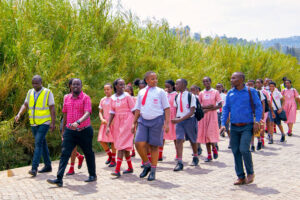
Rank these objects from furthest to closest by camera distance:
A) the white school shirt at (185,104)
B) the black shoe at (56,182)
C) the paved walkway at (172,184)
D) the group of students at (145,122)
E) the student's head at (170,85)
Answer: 1. the student's head at (170,85)
2. the white school shirt at (185,104)
3. the group of students at (145,122)
4. the black shoe at (56,182)
5. the paved walkway at (172,184)

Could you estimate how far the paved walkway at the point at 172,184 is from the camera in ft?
20.7

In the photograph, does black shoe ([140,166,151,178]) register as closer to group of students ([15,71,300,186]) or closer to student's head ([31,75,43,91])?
group of students ([15,71,300,186])

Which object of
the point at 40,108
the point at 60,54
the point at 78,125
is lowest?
the point at 78,125

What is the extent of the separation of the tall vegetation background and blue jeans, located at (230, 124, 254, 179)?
5455mm

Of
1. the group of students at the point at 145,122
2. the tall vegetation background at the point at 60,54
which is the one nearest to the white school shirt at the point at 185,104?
the group of students at the point at 145,122

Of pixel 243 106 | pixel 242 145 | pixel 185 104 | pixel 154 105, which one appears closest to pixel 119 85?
pixel 154 105

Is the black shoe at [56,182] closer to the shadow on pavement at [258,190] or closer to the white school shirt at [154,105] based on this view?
the white school shirt at [154,105]

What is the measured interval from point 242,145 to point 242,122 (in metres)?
0.40

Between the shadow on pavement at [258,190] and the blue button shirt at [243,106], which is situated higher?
the blue button shirt at [243,106]

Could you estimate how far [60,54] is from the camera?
11.6m

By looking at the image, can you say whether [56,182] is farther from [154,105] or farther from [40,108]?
[154,105]

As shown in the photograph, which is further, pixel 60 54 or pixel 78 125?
pixel 60 54

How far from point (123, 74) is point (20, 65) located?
4.33 meters

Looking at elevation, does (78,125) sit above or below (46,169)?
above
